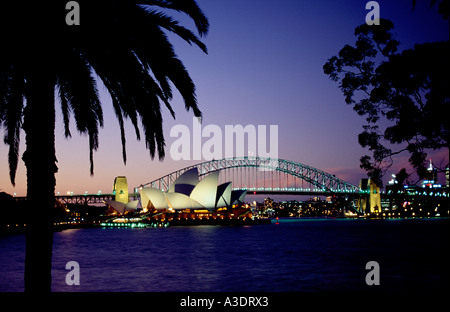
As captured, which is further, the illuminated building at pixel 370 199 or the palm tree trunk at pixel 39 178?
the illuminated building at pixel 370 199

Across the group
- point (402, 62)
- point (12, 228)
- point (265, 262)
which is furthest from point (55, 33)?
point (12, 228)

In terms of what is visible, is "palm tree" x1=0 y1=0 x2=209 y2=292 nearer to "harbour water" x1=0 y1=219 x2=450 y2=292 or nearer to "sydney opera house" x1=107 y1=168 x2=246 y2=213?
"harbour water" x1=0 y1=219 x2=450 y2=292

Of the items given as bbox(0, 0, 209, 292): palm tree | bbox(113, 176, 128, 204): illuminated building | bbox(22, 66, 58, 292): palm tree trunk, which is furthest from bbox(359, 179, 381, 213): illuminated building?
bbox(22, 66, 58, 292): palm tree trunk

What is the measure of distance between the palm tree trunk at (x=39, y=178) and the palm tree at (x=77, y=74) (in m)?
0.01

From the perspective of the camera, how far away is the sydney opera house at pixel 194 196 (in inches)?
3893

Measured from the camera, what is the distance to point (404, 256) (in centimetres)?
3400

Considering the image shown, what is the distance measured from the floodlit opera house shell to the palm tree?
87.9 metres

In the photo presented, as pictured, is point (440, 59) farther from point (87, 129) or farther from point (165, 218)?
point (165, 218)

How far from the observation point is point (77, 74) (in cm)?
788

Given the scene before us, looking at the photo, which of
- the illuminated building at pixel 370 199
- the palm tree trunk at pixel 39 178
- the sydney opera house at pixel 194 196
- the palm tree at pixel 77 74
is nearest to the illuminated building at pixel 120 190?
the sydney opera house at pixel 194 196

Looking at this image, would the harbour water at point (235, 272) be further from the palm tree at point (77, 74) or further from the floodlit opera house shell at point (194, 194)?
the floodlit opera house shell at point (194, 194)

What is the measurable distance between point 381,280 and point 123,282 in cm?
1197

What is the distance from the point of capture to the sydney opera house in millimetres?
98875

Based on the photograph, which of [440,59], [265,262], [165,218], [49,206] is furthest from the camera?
[165,218]
